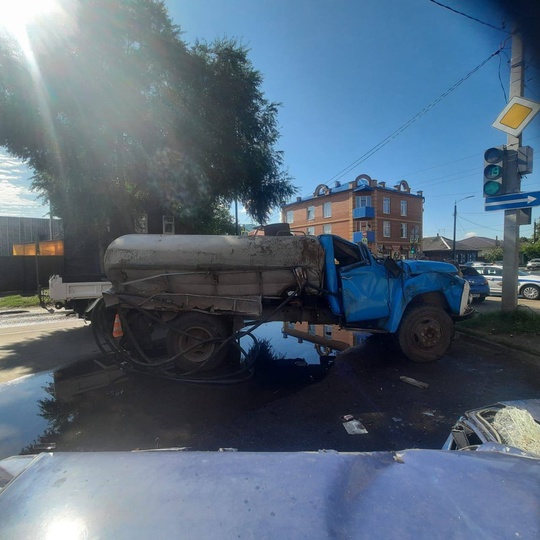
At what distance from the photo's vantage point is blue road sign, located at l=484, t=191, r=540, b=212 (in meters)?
6.05

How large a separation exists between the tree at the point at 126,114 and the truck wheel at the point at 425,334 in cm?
961

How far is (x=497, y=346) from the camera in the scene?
20.6ft

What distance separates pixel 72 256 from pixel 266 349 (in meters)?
15.0

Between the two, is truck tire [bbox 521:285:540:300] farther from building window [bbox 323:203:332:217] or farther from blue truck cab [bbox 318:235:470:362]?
building window [bbox 323:203:332:217]

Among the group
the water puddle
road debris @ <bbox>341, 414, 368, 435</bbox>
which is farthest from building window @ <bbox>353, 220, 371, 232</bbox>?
road debris @ <bbox>341, 414, 368, 435</bbox>

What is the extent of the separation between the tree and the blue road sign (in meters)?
9.01

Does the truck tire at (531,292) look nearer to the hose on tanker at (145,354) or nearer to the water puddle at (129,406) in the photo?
the water puddle at (129,406)

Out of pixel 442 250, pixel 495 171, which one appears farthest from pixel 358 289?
pixel 442 250

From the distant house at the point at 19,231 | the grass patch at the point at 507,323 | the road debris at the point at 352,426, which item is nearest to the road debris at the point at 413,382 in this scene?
the road debris at the point at 352,426

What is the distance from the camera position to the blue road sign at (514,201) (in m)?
6.05

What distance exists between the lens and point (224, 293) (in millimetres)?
5254

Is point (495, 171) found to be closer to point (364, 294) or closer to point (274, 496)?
point (364, 294)

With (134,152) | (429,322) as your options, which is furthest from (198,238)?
(134,152)

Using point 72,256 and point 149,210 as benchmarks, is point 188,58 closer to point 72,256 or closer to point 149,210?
point 149,210
